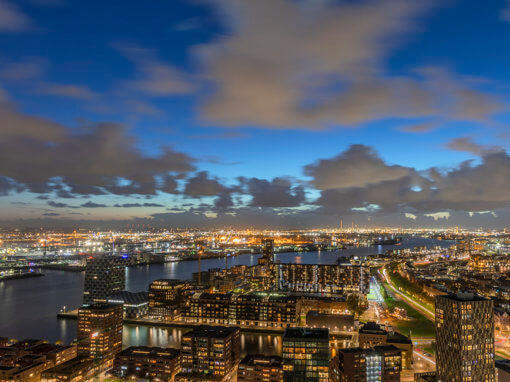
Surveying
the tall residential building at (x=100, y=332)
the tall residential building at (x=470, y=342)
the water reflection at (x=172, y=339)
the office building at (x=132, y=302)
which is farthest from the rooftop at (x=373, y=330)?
the office building at (x=132, y=302)

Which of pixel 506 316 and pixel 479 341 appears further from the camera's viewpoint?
pixel 506 316

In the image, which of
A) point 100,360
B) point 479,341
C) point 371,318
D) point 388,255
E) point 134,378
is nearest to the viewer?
point 479,341

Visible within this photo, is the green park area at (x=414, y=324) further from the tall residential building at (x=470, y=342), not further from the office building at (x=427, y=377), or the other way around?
the tall residential building at (x=470, y=342)

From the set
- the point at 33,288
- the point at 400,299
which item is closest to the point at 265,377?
the point at 400,299

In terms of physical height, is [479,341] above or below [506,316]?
above

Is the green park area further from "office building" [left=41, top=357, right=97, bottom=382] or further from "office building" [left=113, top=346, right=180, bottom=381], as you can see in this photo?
"office building" [left=41, top=357, right=97, bottom=382]

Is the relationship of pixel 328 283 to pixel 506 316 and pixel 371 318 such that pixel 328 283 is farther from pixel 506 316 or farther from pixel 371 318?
pixel 506 316

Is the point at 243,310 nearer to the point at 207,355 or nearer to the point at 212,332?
the point at 212,332
